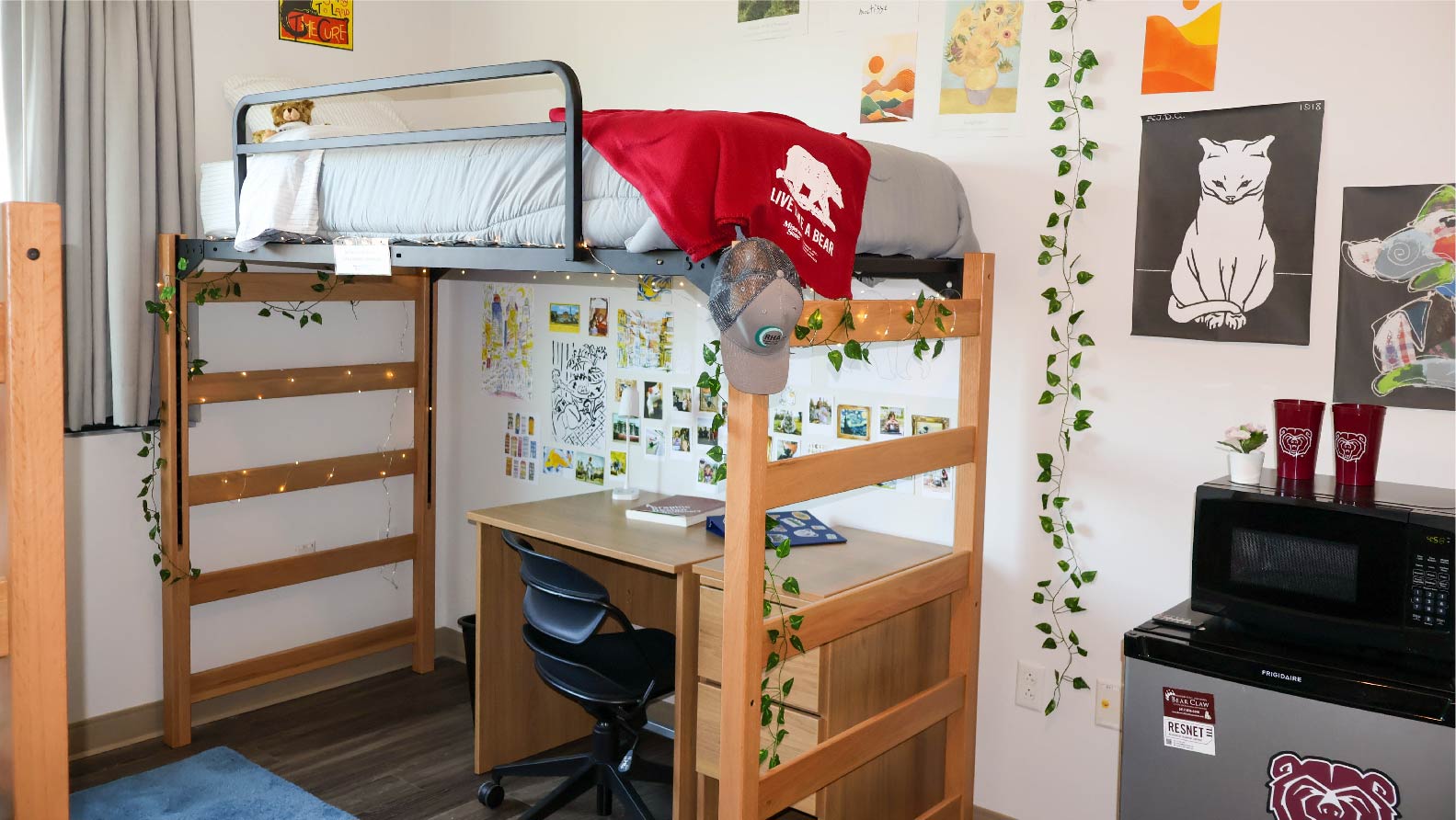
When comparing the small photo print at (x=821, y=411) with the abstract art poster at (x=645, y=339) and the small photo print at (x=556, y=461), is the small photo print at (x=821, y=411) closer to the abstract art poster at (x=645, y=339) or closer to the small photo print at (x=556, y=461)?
the abstract art poster at (x=645, y=339)

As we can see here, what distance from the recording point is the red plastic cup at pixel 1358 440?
2070mm

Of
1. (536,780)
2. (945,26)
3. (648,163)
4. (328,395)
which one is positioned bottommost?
(536,780)

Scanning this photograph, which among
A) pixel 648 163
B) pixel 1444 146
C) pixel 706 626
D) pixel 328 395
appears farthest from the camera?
pixel 328 395

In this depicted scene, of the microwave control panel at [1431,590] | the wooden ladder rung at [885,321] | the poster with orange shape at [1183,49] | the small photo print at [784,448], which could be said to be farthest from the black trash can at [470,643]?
the microwave control panel at [1431,590]

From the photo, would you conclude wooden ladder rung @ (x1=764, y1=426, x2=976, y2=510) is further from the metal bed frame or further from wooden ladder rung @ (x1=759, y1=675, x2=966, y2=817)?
wooden ladder rung @ (x1=759, y1=675, x2=966, y2=817)

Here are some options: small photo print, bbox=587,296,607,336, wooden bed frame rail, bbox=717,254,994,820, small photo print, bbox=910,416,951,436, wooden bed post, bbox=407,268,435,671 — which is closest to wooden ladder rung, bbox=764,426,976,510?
wooden bed frame rail, bbox=717,254,994,820

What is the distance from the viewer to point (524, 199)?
7.36ft

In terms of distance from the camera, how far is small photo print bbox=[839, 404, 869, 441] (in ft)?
10.0

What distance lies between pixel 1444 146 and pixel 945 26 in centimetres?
113

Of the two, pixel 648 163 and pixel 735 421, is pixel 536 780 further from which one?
pixel 648 163

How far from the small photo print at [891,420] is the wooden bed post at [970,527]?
0.18 m

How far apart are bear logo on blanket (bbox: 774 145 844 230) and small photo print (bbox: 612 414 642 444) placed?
155 centimetres

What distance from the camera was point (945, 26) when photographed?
110 inches

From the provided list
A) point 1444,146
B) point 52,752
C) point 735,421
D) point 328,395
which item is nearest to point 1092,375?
point 1444,146
